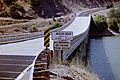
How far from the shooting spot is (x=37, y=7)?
97.3 m

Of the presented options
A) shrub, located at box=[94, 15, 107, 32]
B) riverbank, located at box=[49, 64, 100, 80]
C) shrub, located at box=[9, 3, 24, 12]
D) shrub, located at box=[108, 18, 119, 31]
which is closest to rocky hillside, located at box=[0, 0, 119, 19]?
shrub, located at box=[9, 3, 24, 12]

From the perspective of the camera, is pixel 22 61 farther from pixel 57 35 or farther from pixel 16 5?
pixel 16 5

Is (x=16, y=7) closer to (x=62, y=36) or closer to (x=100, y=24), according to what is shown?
(x=100, y=24)

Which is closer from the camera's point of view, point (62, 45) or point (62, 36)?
point (62, 36)

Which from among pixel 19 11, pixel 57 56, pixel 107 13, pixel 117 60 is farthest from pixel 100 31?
pixel 57 56

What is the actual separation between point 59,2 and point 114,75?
76.6 m

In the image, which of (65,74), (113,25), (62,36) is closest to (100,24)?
(113,25)

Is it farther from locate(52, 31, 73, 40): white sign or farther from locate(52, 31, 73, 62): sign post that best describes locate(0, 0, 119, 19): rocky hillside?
locate(52, 31, 73, 40): white sign

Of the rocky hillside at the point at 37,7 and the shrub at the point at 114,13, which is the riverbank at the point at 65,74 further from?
the shrub at the point at 114,13

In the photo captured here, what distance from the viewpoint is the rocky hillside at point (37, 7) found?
82062 millimetres

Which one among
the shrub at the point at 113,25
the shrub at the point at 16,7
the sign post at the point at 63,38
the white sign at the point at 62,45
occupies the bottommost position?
the shrub at the point at 113,25

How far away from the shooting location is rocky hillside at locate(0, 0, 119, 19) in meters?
82.1

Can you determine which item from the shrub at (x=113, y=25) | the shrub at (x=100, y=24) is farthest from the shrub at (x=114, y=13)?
the shrub at (x=100, y=24)

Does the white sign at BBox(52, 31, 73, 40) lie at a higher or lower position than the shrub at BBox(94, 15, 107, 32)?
higher
